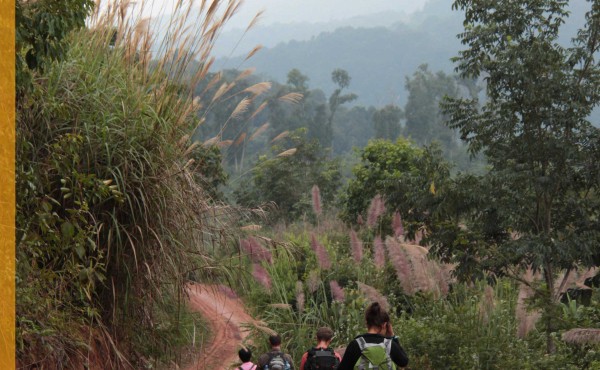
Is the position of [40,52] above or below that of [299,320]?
above

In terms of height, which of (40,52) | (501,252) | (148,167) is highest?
(40,52)

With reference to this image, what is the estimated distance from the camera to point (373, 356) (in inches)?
169

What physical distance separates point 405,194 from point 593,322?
1.97 meters

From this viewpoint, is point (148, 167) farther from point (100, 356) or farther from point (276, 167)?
point (276, 167)

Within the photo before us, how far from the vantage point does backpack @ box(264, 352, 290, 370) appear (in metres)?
5.44

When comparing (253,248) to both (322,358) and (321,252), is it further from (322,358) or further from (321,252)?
(322,358)

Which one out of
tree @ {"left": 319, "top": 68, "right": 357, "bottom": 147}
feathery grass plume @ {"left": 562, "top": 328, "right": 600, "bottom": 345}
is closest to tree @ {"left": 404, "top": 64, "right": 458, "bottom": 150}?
tree @ {"left": 319, "top": 68, "right": 357, "bottom": 147}

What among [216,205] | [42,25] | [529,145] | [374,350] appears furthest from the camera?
[529,145]

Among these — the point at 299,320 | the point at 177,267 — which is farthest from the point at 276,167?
the point at 177,267

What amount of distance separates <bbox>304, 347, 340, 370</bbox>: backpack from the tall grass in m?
1.05

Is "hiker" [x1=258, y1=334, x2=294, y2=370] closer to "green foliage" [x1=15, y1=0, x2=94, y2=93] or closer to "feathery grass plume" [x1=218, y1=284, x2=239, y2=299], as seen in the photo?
"feathery grass plume" [x1=218, y1=284, x2=239, y2=299]

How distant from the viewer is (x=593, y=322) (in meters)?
6.90
